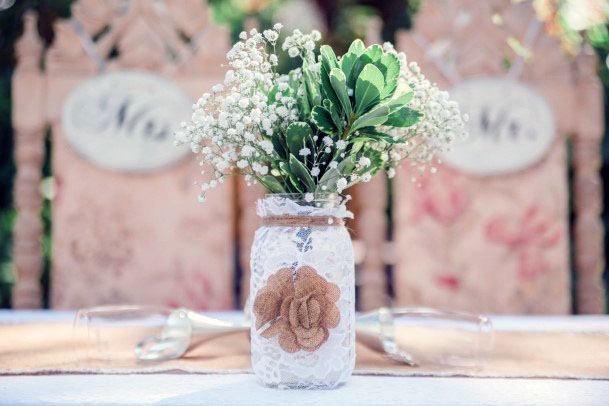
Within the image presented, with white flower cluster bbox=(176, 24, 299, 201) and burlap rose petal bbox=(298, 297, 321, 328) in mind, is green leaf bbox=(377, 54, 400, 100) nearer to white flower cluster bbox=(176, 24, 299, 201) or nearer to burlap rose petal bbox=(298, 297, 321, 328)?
white flower cluster bbox=(176, 24, 299, 201)

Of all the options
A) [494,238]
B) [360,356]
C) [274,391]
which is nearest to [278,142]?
[274,391]

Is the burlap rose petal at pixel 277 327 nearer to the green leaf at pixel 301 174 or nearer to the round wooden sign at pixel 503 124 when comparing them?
the green leaf at pixel 301 174

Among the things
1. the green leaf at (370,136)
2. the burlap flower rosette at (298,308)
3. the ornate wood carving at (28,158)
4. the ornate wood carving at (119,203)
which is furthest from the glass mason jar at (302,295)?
the ornate wood carving at (28,158)

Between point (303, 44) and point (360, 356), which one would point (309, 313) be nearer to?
point (360, 356)

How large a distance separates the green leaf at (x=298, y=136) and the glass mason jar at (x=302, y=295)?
9 cm

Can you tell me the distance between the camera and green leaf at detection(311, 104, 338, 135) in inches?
42.8

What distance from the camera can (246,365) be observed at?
4.41ft

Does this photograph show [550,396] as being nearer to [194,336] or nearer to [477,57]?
[194,336]

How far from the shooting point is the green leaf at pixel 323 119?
1.09 m

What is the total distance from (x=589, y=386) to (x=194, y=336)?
851mm

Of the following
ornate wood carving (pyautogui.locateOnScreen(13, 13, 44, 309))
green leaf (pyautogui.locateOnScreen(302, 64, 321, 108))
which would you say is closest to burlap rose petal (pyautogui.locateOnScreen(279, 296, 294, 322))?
green leaf (pyautogui.locateOnScreen(302, 64, 321, 108))

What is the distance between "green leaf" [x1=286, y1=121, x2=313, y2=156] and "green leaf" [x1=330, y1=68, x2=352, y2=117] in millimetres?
81

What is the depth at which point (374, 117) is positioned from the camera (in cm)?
108

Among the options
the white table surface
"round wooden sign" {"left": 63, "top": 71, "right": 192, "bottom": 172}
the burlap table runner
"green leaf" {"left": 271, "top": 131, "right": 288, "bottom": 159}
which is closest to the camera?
the white table surface
